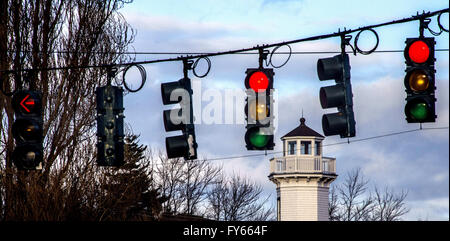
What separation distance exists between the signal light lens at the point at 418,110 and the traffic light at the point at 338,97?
82 cm

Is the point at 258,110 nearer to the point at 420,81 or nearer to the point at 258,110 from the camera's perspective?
the point at 258,110

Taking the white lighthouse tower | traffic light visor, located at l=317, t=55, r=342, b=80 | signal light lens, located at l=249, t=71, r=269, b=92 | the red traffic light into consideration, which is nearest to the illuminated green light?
signal light lens, located at l=249, t=71, r=269, b=92

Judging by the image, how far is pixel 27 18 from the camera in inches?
1056

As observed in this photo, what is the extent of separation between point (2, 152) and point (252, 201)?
119 feet

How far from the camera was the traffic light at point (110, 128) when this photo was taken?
14164mm

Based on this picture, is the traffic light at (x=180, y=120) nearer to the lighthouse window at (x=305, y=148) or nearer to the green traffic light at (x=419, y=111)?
the green traffic light at (x=419, y=111)

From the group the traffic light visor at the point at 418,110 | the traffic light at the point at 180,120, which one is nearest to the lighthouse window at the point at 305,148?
the traffic light at the point at 180,120

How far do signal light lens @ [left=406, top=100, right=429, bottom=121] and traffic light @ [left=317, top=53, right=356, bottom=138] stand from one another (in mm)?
822

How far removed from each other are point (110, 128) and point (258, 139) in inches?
96.6

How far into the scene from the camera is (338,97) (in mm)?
12766

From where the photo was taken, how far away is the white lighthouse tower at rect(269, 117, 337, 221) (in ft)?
185

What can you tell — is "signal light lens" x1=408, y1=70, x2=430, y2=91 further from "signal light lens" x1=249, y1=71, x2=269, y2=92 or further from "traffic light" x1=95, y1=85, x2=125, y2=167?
"traffic light" x1=95, y1=85, x2=125, y2=167

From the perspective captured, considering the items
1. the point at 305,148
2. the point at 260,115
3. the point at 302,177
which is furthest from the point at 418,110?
the point at 305,148
